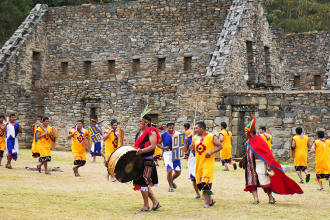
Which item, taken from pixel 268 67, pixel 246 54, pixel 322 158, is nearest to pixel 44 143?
pixel 322 158

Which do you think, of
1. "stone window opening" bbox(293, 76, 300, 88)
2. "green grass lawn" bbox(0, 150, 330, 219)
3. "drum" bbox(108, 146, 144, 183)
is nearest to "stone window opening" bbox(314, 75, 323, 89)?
"stone window opening" bbox(293, 76, 300, 88)

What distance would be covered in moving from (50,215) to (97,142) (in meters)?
9.53

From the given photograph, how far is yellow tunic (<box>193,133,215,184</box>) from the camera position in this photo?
802 centimetres

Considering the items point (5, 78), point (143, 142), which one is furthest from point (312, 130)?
point (5, 78)

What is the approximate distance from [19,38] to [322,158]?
17770 mm

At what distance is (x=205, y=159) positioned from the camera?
8133mm

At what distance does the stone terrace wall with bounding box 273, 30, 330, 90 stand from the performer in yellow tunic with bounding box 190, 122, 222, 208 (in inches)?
794

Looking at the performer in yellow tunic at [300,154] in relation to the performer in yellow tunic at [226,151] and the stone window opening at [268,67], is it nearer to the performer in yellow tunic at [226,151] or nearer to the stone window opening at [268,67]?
the performer in yellow tunic at [226,151]

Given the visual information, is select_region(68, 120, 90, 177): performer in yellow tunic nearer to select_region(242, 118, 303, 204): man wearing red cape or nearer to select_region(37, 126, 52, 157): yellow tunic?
→ select_region(37, 126, 52, 157): yellow tunic

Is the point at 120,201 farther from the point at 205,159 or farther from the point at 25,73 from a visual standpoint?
the point at 25,73

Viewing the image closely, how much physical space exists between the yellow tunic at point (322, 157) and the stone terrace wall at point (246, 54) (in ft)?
21.0

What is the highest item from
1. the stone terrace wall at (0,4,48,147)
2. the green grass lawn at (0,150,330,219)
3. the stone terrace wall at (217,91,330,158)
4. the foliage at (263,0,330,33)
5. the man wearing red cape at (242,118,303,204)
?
the foliage at (263,0,330,33)

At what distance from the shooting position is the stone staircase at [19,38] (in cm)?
2245

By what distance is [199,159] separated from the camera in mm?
8227
